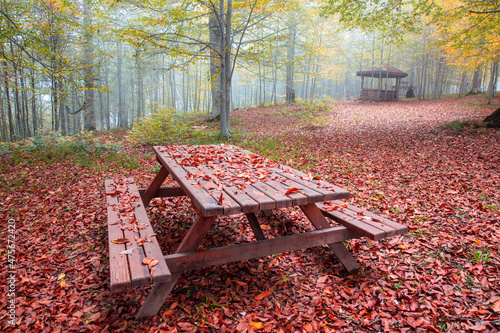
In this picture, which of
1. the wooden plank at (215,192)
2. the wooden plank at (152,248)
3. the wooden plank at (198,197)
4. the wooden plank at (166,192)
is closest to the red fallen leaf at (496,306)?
the wooden plank at (215,192)

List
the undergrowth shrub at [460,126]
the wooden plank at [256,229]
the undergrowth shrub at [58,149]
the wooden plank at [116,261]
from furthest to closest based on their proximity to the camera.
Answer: the undergrowth shrub at [460,126]
the undergrowth shrub at [58,149]
the wooden plank at [256,229]
the wooden plank at [116,261]

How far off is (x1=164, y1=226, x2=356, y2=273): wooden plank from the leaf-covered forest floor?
38cm

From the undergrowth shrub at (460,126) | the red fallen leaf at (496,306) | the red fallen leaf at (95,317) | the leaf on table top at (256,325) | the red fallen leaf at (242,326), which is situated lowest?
the red fallen leaf at (95,317)

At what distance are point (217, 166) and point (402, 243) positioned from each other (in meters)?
2.21

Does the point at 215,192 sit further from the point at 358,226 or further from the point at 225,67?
the point at 225,67

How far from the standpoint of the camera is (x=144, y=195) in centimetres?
383

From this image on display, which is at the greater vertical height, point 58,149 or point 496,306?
point 58,149

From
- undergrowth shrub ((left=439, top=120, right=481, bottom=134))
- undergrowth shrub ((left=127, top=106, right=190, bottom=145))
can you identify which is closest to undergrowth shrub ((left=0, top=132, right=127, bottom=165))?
undergrowth shrub ((left=127, top=106, right=190, bottom=145))

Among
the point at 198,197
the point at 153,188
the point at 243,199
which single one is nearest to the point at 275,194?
the point at 243,199

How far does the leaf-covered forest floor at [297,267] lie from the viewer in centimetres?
206

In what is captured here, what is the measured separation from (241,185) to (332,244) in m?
1.01

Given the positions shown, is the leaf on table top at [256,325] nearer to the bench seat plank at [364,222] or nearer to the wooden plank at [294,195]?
the wooden plank at [294,195]

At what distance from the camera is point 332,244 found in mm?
2510

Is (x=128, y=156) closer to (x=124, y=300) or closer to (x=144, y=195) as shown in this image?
(x=144, y=195)
